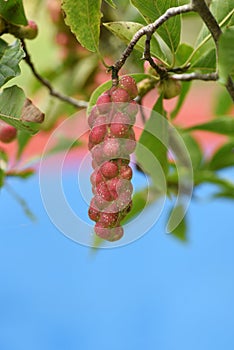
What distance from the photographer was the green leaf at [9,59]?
45cm

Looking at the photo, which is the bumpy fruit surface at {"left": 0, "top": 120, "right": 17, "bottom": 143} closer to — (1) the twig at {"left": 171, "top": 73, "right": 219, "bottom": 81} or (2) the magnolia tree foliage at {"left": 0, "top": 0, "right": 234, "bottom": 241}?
(2) the magnolia tree foliage at {"left": 0, "top": 0, "right": 234, "bottom": 241}

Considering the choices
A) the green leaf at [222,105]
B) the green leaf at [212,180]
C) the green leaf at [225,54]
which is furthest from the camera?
the green leaf at [222,105]

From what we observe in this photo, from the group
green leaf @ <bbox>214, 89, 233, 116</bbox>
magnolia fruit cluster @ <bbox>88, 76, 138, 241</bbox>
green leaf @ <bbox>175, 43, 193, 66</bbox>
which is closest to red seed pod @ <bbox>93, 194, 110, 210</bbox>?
magnolia fruit cluster @ <bbox>88, 76, 138, 241</bbox>

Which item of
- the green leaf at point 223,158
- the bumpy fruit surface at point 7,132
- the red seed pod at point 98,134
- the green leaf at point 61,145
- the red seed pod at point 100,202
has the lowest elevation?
the green leaf at point 223,158

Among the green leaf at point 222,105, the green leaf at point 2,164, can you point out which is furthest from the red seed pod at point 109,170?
the green leaf at point 222,105

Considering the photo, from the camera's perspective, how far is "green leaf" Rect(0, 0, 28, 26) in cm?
50

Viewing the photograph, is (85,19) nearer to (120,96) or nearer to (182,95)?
(120,96)

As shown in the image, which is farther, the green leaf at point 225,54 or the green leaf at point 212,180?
the green leaf at point 212,180

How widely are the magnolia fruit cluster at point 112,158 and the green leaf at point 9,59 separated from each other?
0.07 metres

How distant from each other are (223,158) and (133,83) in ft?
1.34

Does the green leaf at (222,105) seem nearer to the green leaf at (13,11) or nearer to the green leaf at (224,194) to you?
the green leaf at (224,194)

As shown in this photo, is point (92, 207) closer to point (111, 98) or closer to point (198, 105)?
point (111, 98)

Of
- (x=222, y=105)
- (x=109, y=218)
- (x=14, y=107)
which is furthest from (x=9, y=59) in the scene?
(x=222, y=105)

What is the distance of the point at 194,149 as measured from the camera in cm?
80
